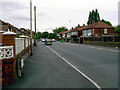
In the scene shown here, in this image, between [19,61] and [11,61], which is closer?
[11,61]

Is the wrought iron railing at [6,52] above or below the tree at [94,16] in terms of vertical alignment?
below

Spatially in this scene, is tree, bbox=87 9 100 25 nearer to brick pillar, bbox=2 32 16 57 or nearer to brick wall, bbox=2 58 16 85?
brick pillar, bbox=2 32 16 57

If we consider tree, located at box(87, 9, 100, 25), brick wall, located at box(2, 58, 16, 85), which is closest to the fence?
brick wall, located at box(2, 58, 16, 85)

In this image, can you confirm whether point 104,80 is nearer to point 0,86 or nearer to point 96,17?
point 0,86

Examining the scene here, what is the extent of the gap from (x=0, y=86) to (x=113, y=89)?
415 cm

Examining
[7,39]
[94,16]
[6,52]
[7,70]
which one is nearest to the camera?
[7,70]

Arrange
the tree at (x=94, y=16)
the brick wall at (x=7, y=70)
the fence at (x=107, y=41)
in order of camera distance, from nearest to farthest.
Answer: the brick wall at (x=7, y=70) < the fence at (x=107, y=41) < the tree at (x=94, y=16)

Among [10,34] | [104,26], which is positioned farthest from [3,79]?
[104,26]

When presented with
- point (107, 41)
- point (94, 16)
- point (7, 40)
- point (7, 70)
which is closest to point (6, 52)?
point (7, 40)

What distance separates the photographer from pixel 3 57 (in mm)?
4789

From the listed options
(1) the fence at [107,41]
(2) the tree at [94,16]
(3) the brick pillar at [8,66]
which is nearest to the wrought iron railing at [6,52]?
(3) the brick pillar at [8,66]

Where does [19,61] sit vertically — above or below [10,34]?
below

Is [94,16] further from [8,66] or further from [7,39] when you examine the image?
[8,66]

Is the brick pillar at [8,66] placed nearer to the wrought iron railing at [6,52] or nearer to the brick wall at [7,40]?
the brick wall at [7,40]
